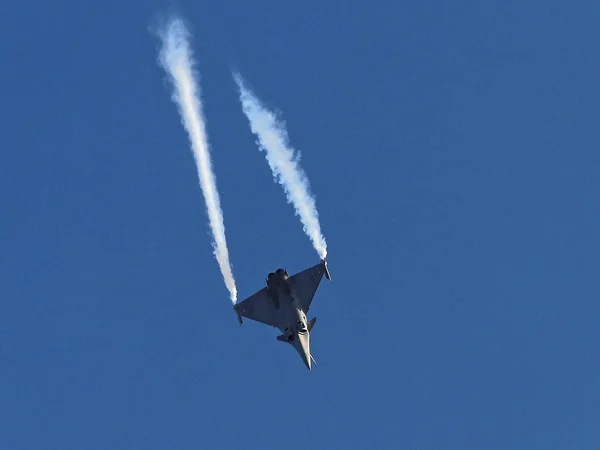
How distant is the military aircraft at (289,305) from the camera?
5012 cm

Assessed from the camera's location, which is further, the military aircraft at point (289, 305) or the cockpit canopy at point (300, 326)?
the military aircraft at point (289, 305)

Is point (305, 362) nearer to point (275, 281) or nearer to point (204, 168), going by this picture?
point (275, 281)

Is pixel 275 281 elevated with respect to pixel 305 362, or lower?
elevated

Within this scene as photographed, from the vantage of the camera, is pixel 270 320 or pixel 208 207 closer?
pixel 208 207

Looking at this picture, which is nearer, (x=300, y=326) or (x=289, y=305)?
(x=300, y=326)

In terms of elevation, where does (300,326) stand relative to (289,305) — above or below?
below

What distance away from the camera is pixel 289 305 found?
1975 inches

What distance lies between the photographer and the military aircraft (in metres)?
50.1

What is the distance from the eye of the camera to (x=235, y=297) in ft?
168

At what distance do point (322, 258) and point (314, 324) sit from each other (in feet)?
13.5

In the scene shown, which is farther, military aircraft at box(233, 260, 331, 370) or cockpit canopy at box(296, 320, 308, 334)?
military aircraft at box(233, 260, 331, 370)

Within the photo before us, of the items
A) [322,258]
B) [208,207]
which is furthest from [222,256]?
[322,258]

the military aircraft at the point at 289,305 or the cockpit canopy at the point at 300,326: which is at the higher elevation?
the military aircraft at the point at 289,305

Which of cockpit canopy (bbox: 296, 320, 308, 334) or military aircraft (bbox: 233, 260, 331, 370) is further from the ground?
military aircraft (bbox: 233, 260, 331, 370)
